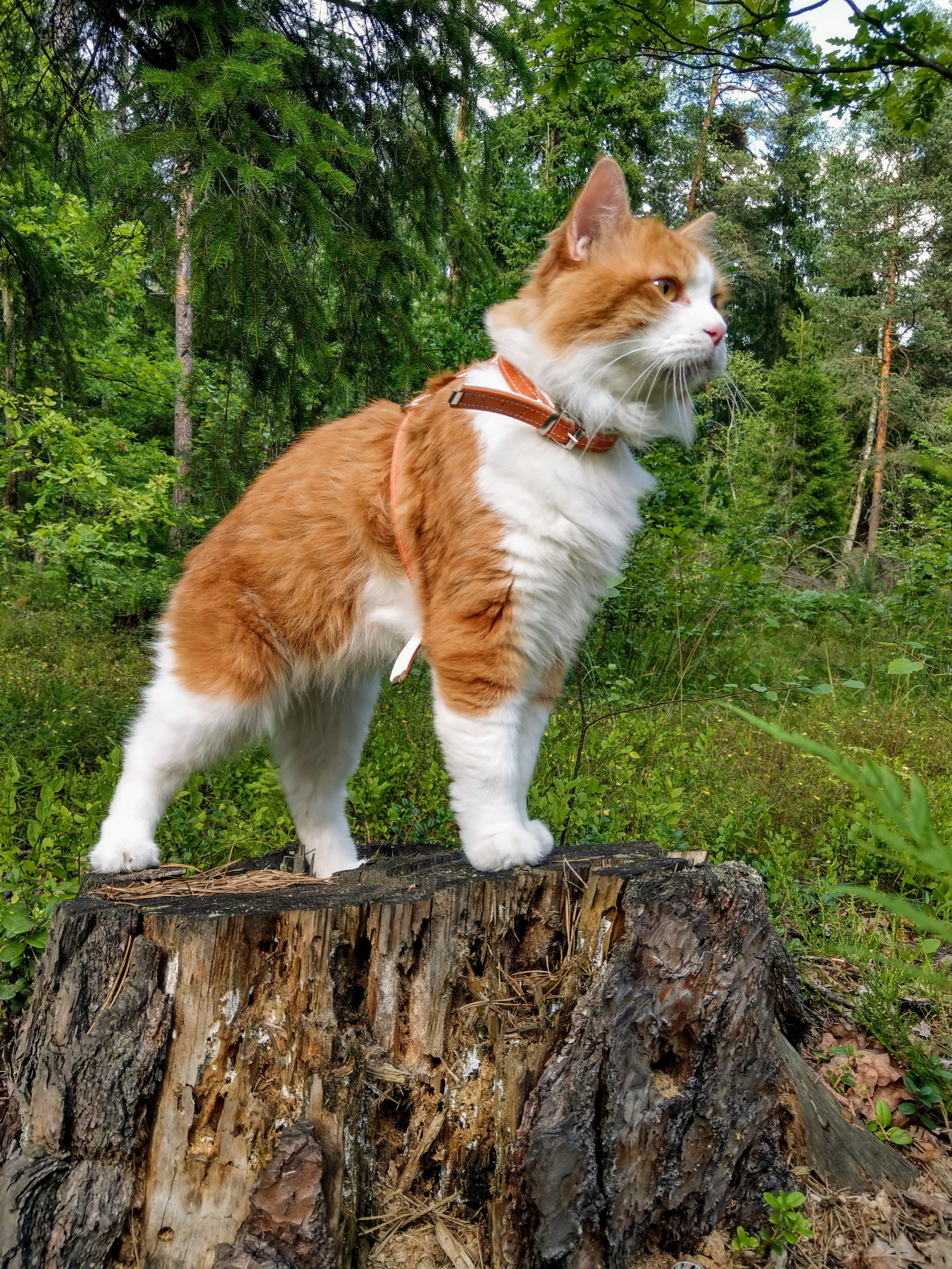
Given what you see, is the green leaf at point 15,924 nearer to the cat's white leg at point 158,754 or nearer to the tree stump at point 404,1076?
the cat's white leg at point 158,754

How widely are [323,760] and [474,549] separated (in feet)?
3.74

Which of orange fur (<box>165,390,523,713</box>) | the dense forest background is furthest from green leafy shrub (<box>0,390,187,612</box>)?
orange fur (<box>165,390,523,713</box>)

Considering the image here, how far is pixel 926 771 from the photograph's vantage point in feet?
13.1

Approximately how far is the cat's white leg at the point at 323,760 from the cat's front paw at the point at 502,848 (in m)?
0.88

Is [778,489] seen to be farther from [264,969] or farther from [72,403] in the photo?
[264,969]

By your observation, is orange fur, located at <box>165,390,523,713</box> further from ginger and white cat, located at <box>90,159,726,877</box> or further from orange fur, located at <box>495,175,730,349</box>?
orange fur, located at <box>495,175,730,349</box>

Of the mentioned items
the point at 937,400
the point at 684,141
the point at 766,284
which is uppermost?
the point at 684,141

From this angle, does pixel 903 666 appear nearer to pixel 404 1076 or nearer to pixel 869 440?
pixel 404 1076

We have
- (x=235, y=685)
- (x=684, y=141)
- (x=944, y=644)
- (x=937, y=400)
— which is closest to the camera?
(x=235, y=685)

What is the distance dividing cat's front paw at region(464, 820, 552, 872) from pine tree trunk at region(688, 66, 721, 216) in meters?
14.3

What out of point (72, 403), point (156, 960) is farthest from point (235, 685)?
point (72, 403)

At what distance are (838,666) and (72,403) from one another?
19.1ft

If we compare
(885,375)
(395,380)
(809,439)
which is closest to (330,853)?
(395,380)

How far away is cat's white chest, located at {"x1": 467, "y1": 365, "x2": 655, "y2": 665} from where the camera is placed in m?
2.20
